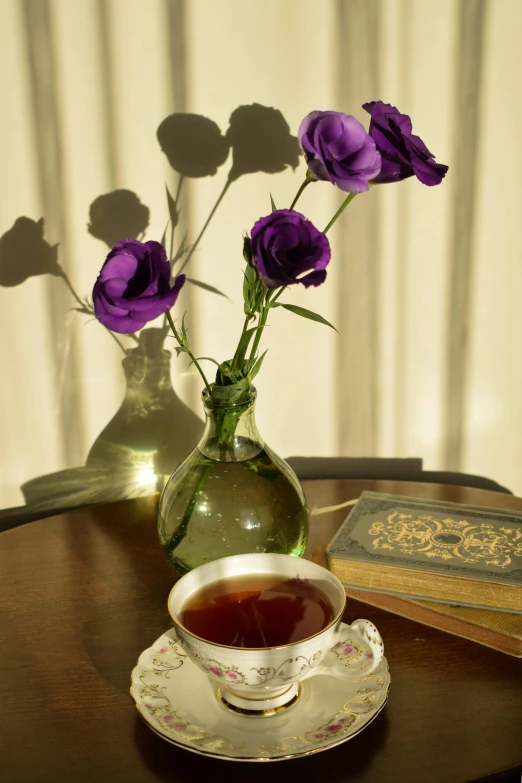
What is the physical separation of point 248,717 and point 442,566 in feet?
0.82

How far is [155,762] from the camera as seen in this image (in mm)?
603

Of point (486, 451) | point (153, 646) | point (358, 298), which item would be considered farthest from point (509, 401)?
point (153, 646)

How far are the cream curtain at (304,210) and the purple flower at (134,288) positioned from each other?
41 centimetres

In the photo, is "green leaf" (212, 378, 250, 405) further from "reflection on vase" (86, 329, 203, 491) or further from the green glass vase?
"reflection on vase" (86, 329, 203, 491)

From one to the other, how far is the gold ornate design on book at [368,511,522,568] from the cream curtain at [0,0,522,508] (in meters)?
0.41

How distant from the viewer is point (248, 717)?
0.64m

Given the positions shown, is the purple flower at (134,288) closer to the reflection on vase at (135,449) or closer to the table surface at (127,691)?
the table surface at (127,691)

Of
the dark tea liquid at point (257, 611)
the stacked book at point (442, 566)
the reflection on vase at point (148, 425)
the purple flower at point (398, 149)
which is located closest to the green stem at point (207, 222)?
the reflection on vase at point (148, 425)

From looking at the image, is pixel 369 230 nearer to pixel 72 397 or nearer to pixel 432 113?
pixel 432 113

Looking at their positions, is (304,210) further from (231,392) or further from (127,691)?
(127,691)

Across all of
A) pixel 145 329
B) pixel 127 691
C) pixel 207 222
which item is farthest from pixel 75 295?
pixel 127 691

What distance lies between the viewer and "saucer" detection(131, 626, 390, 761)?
1.97 feet

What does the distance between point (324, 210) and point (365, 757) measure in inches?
30.8

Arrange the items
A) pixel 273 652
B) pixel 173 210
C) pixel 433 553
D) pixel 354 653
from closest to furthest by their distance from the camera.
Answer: pixel 273 652, pixel 354 653, pixel 433 553, pixel 173 210
